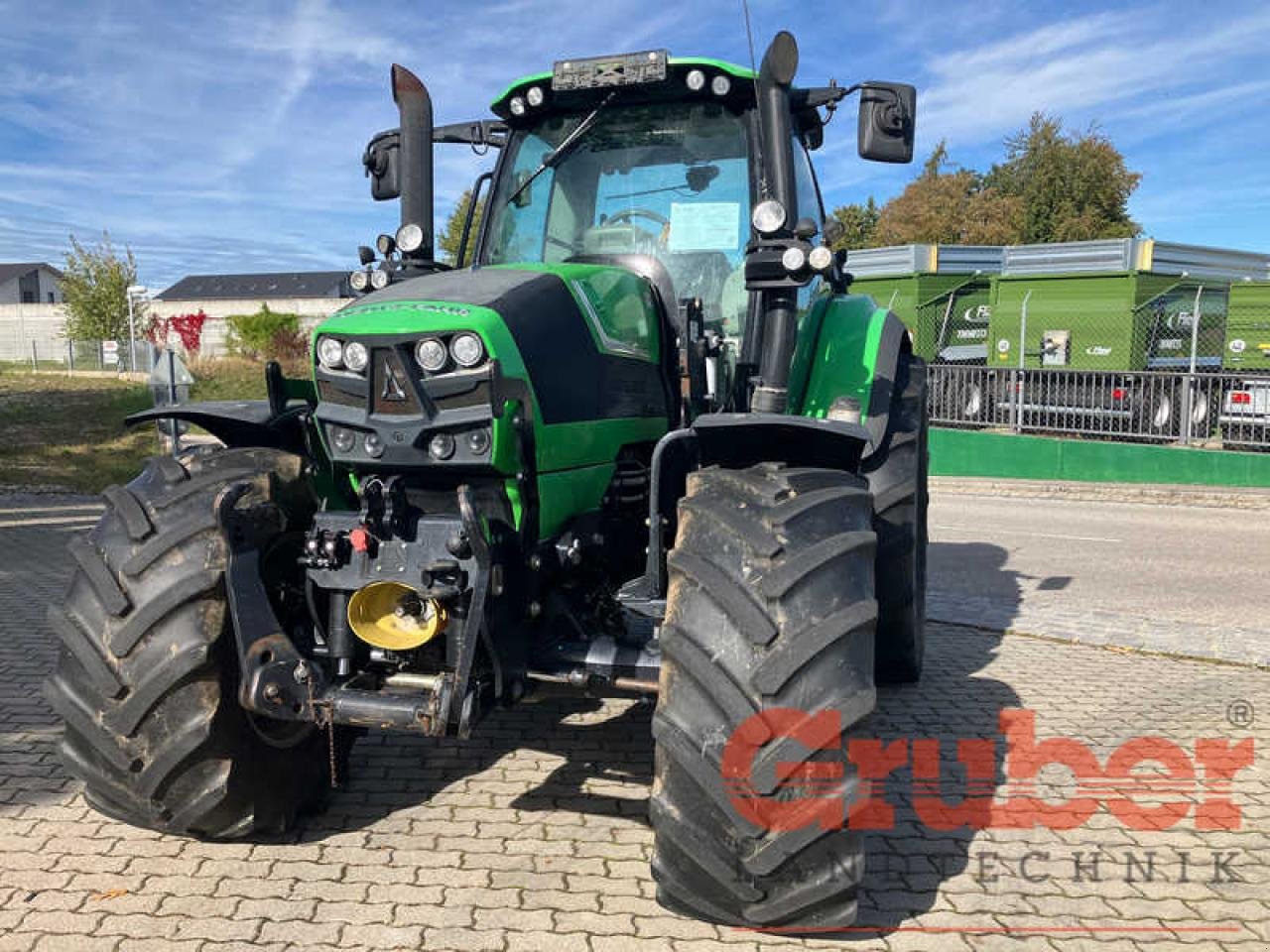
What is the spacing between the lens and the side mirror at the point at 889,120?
4.41 m

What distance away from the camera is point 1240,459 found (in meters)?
14.9

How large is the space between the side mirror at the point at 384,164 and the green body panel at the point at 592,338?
3.95ft

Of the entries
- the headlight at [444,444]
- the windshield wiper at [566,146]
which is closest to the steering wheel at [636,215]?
the windshield wiper at [566,146]

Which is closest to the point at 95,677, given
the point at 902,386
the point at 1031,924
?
the point at 1031,924

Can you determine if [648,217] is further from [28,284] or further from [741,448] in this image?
[28,284]

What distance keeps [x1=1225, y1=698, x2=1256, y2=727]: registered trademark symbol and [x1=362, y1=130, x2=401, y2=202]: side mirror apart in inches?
185

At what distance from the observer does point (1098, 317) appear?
1852 cm

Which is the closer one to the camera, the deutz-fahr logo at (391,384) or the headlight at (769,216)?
the deutz-fahr logo at (391,384)

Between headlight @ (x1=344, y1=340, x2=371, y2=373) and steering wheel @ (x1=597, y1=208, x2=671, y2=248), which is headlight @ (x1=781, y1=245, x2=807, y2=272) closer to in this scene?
steering wheel @ (x1=597, y1=208, x2=671, y2=248)

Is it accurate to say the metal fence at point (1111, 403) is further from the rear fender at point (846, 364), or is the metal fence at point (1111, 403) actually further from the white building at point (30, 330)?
the white building at point (30, 330)

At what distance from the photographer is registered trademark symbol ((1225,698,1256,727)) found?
532 cm

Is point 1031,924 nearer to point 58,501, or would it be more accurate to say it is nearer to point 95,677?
point 95,677

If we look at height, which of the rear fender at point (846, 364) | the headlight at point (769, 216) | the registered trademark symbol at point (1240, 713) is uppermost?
the headlight at point (769, 216)

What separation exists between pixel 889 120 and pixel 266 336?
35701 millimetres
